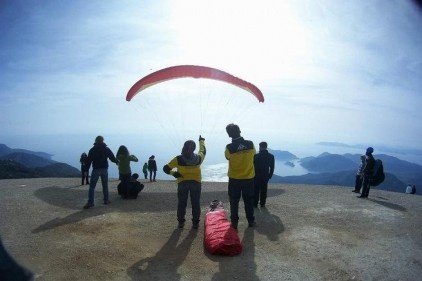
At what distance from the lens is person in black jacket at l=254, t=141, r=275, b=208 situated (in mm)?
12156

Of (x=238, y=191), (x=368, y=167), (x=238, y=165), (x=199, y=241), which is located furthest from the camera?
(x=368, y=167)

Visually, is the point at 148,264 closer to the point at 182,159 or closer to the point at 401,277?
the point at 182,159

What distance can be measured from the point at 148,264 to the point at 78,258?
173 cm

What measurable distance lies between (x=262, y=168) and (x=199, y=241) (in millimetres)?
4842

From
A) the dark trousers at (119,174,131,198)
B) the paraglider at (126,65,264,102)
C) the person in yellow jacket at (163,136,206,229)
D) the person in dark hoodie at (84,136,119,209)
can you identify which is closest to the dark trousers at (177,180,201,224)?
the person in yellow jacket at (163,136,206,229)

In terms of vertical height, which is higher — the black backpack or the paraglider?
the paraglider

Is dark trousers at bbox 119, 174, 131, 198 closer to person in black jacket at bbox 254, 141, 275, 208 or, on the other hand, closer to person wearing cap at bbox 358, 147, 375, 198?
person in black jacket at bbox 254, 141, 275, 208

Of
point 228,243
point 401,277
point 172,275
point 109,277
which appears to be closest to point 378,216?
point 401,277

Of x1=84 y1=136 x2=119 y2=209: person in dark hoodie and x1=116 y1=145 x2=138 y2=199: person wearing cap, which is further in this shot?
x1=116 y1=145 x2=138 y2=199: person wearing cap

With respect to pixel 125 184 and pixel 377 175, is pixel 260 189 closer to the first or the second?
pixel 125 184

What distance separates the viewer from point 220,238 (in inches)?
300

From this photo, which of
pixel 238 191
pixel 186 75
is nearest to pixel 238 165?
pixel 238 191

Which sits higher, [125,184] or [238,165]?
[238,165]

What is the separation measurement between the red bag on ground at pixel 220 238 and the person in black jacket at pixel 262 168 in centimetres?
389
